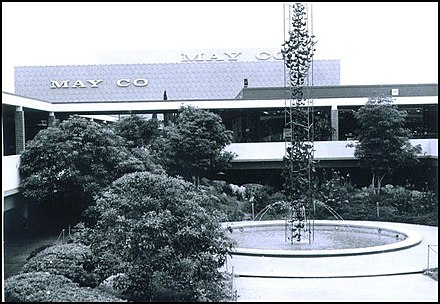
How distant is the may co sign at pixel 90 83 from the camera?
4109 centimetres

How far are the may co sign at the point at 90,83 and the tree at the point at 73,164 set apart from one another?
22934 mm

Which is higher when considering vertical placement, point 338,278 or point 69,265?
point 69,265

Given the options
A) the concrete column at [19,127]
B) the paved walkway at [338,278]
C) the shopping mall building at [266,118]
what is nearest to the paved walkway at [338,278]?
the paved walkway at [338,278]

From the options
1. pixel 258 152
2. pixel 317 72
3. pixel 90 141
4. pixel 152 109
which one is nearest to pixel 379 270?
pixel 90 141

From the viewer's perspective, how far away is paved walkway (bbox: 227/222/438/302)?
36.0 feet

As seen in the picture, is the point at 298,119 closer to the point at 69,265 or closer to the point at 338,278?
the point at 338,278

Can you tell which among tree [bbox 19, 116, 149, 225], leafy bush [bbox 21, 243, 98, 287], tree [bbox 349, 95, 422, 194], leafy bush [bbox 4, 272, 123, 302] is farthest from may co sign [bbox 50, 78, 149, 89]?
leafy bush [bbox 4, 272, 123, 302]

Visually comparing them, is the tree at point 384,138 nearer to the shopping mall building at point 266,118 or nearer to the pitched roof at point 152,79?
the shopping mall building at point 266,118

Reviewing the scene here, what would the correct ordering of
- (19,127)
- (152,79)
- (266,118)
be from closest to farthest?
(19,127)
(266,118)
(152,79)

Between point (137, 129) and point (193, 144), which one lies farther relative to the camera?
point (137, 129)

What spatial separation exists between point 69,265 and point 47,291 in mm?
2172

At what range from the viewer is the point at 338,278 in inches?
489

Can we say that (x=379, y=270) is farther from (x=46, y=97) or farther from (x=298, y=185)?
(x=46, y=97)

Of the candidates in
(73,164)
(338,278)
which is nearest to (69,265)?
(338,278)
